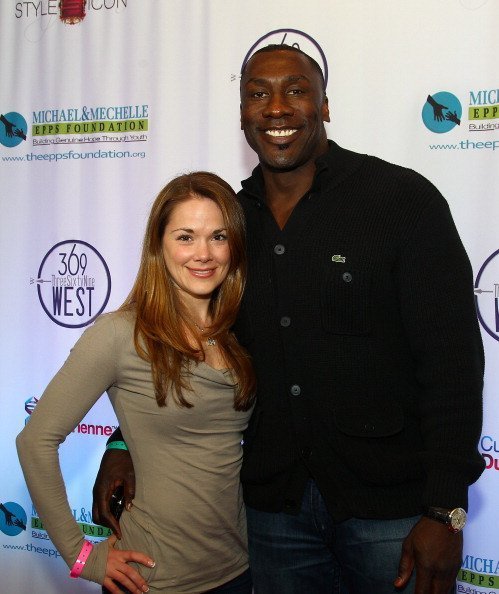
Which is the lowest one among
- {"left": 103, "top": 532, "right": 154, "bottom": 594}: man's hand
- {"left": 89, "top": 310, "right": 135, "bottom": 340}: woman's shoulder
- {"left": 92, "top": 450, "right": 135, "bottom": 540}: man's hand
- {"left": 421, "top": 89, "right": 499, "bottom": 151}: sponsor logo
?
{"left": 103, "top": 532, "right": 154, "bottom": 594}: man's hand

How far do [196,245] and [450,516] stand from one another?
2.68 feet

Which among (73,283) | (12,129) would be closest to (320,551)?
(73,283)

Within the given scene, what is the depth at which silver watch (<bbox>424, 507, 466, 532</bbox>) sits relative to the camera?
1.50 meters

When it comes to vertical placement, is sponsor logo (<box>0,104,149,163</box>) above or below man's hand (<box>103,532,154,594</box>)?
above

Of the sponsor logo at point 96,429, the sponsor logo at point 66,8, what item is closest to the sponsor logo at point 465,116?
the sponsor logo at point 66,8

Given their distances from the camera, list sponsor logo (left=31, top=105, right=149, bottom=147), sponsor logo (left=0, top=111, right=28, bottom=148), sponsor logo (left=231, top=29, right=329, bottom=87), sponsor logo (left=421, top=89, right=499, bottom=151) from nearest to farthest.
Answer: sponsor logo (left=421, top=89, right=499, bottom=151)
sponsor logo (left=231, top=29, right=329, bottom=87)
sponsor logo (left=31, top=105, right=149, bottom=147)
sponsor logo (left=0, top=111, right=28, bottom=148)

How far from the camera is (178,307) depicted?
1.82m

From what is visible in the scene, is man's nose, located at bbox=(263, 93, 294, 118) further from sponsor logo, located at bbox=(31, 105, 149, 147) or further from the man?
sponsor logo, located at bbox=(31, 105, 149, 147)

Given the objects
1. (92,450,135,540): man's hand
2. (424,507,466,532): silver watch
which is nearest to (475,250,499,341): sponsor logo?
(424,507,466,532): silver watch

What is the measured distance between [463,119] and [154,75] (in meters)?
1.20

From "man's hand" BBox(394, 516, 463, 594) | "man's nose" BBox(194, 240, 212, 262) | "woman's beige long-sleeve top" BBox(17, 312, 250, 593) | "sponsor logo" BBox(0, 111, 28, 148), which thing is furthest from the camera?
"sponsor logo" BBox(0, 111, 28, 148)

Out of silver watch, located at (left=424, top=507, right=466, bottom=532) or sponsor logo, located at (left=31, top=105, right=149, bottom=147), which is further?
sponsor logo, located at (left=31, top=105, right=149, bottom=147)

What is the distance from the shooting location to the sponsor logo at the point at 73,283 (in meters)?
3.06

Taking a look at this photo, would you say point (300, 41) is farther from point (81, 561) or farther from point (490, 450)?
point (81, 561)
